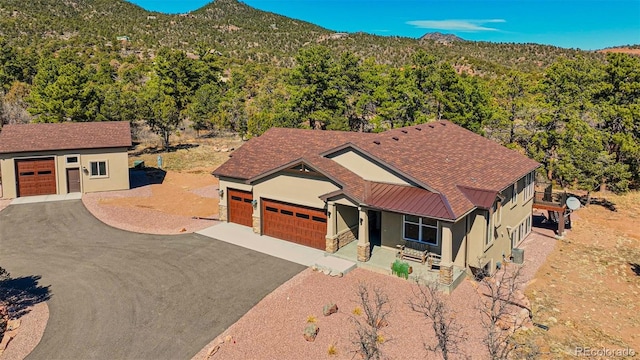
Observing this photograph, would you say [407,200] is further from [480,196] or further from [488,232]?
[488,232]

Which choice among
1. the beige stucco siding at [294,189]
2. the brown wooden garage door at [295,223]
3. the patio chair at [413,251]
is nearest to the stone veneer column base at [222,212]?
the beige stucco siding at [294,189]

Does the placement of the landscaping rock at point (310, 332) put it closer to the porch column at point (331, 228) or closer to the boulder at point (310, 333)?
the boulder at point (310, 333)

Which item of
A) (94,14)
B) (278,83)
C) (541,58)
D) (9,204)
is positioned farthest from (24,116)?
(541,58)

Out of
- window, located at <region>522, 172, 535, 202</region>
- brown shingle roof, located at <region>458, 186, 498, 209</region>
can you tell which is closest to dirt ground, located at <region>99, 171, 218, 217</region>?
brown shingle roof, located at <region>458, 186, 498, 209</region>

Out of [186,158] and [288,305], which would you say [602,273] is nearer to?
[288,305]

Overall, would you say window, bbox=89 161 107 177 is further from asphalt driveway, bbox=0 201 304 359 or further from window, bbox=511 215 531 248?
window, bbox=511 215 531 248

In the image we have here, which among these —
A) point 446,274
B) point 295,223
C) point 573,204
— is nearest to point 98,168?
point 295,223
